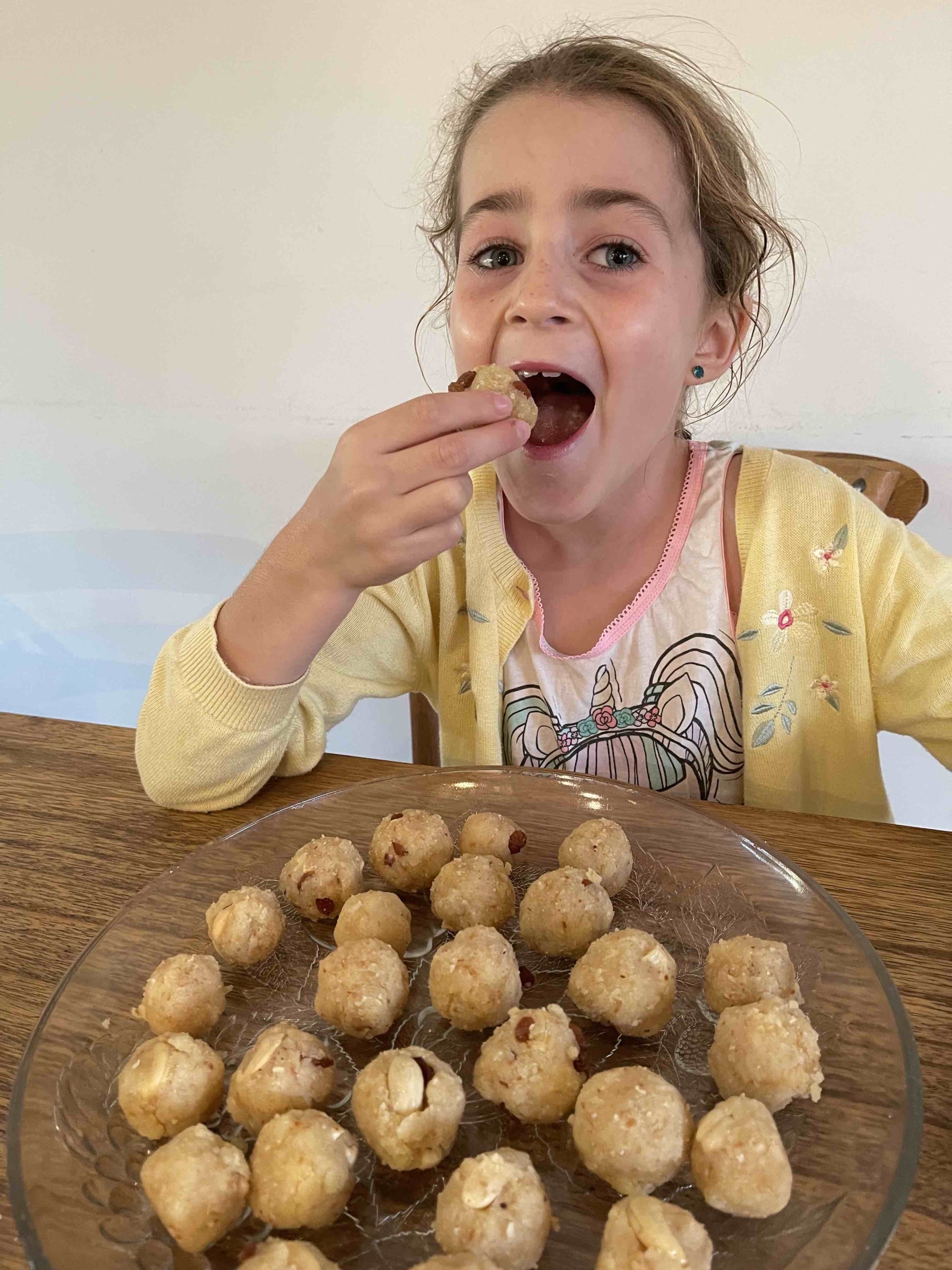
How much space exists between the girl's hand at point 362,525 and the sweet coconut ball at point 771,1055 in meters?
0.43

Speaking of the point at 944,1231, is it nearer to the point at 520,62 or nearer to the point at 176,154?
the point at 520,62

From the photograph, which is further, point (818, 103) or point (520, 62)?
point (818, 103)

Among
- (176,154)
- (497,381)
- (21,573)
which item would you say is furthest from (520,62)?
(21,573)

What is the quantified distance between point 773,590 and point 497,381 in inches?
16.4

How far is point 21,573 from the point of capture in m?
2.14

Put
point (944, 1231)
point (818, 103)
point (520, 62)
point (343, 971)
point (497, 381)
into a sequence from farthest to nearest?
point (818, 103) < point (520, 62) < point (497, 381) < point (343, 971) < point (944, 1231)

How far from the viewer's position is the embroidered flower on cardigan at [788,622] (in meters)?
0.95

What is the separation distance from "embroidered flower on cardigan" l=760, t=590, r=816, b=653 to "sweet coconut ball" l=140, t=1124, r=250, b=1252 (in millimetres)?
729

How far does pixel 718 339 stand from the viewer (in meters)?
0.98

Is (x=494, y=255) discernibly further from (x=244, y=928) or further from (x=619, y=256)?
(x=244, y=928)

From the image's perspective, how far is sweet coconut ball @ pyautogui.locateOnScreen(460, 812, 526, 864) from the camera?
0.67 metres

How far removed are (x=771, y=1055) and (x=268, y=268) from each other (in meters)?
1.62

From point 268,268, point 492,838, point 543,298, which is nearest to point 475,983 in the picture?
point 492,838

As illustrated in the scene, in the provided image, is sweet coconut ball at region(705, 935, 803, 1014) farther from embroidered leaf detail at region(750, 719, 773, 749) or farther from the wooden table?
embroidered leaf detail at region(750, 719, 773, 749)
